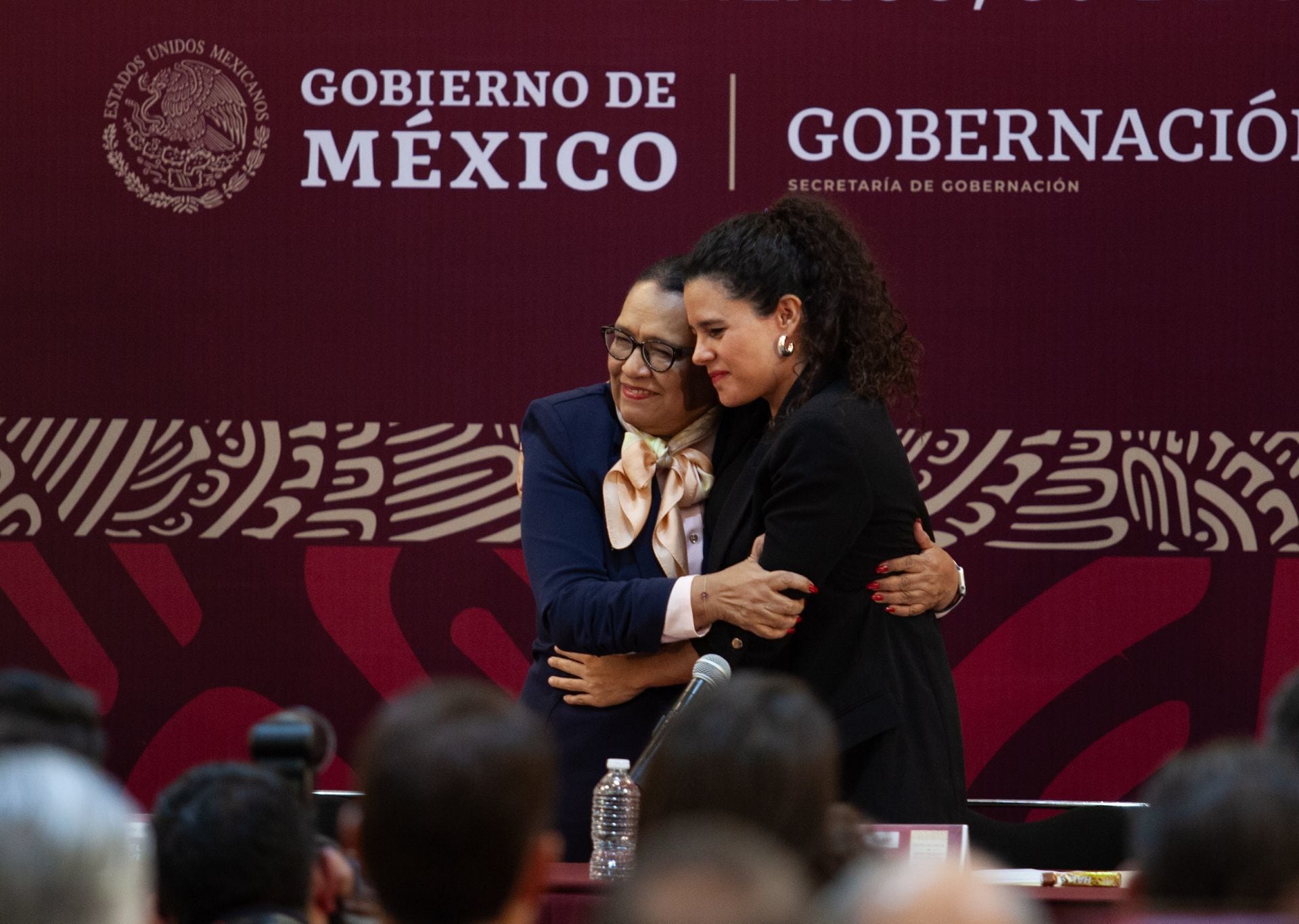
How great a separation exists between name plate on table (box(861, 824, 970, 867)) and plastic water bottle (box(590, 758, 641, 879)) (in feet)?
1.40

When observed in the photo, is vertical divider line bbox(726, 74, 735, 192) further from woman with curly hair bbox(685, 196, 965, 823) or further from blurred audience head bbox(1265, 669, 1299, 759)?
blurred audience head bbox(1265, 669, 1299, 759)

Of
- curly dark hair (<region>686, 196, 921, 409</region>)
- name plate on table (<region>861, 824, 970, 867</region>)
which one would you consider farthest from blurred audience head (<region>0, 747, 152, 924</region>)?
curly dark hair (<region>686, 196, 921, 409</region>)

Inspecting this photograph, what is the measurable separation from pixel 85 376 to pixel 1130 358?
261cm

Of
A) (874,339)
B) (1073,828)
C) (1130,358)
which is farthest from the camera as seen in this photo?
(1130,358)

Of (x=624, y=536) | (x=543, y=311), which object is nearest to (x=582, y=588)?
(x=624, y=536)

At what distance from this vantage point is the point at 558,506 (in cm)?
329

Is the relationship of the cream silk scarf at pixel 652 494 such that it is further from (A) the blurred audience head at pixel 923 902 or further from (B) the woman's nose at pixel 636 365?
(A) the blurred audience head at pixel 923 902

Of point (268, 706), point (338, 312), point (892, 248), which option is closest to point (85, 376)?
point (338, 312)

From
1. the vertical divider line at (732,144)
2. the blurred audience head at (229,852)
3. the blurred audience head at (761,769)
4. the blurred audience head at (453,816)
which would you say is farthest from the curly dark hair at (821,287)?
the blurred audience head at (453,816)

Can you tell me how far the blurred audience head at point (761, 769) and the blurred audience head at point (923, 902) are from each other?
505mm

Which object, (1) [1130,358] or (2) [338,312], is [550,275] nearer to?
(2) [338,312]

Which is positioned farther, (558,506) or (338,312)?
(338,312)

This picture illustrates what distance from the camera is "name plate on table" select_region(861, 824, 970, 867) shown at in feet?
8.63

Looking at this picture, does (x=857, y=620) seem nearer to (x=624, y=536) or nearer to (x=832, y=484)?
(x=832, y=484)
